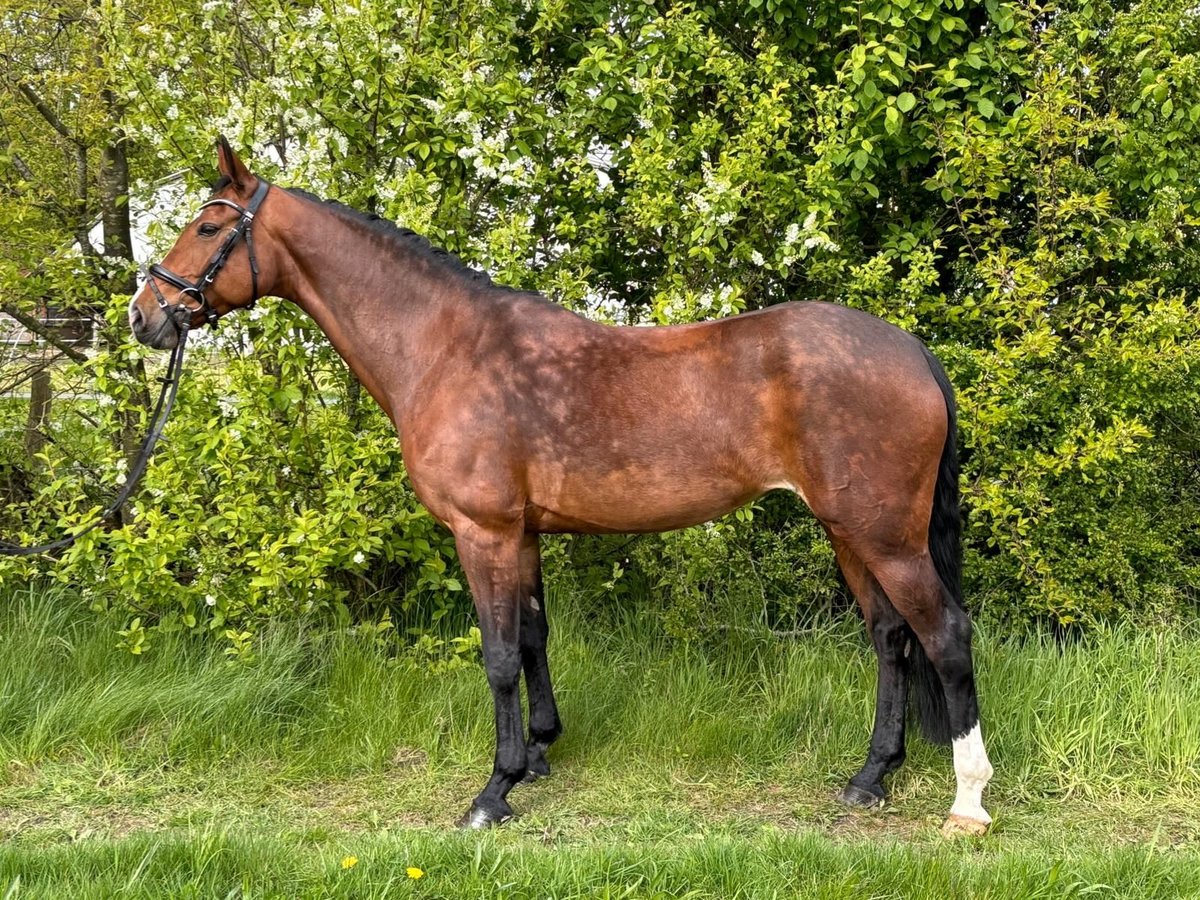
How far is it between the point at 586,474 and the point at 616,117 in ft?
7.94

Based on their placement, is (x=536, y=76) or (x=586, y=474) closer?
(x=586, y=474)

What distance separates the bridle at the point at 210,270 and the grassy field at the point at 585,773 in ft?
5.71

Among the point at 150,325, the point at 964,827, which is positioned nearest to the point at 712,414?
the point at 964,827

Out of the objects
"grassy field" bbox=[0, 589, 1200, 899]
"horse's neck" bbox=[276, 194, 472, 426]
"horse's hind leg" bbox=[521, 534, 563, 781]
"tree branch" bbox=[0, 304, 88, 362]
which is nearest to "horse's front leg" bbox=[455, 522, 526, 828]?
"grassy field" bbox=[0, 589, 1200, 899]

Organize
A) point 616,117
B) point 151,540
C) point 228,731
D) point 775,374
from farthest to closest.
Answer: point 616,117 < point 151,540 < point 228,731 < point 775,374

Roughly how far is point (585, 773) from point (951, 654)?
157 centimetres

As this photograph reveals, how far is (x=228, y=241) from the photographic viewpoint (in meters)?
3.60

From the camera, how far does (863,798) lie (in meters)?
3.73

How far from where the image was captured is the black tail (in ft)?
11.9

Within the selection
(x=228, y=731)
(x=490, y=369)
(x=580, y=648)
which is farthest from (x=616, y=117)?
(x=228, y=731)

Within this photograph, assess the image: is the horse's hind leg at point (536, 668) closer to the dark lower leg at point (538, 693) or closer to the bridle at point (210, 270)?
the dark lower leg at point (538, 693)

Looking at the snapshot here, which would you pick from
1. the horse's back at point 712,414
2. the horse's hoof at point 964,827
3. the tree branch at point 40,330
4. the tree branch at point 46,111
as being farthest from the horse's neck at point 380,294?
the tree branch at point 46,111

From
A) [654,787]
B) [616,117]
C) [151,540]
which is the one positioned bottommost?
[654,787]

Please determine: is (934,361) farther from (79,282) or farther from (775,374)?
(79,282)
